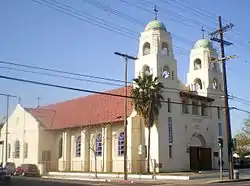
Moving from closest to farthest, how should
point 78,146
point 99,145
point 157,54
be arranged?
point 157,54 < point 99,145 < point 78,146

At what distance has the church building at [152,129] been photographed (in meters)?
48.4

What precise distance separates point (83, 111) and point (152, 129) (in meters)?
13.4

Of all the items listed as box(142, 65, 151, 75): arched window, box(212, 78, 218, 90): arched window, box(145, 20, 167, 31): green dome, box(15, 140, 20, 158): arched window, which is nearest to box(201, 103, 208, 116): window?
box(212, 78, 218, 90): arched window

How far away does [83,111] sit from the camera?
58.2 metres

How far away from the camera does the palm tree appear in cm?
4631

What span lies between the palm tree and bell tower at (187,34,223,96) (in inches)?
424

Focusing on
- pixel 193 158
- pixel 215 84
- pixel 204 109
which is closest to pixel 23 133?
pixel 193 158

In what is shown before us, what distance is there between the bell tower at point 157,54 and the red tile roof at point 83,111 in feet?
11.6

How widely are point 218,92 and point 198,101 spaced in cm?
505

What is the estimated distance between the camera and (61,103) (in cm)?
6788

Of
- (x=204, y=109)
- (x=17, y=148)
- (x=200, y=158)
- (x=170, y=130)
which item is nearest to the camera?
(x=170, y=130)

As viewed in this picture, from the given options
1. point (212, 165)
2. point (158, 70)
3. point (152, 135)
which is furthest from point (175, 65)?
point (212, 165)

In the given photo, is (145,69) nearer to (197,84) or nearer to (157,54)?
(157,54)

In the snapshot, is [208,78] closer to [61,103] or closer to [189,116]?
[189,116]
